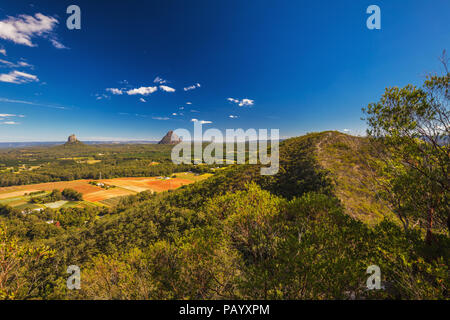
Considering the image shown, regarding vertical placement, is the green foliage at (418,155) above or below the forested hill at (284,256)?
above

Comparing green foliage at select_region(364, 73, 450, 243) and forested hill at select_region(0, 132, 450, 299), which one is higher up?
green foliage at select_region(364, 73, 450, 243)

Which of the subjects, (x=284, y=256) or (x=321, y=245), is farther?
(x=321, y=245)

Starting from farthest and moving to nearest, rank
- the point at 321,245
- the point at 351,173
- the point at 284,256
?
the point at 351,173 → the point at 321,245 → the point at 284,256

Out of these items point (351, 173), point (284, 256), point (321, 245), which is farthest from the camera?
point (351, 173)

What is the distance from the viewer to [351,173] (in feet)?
103

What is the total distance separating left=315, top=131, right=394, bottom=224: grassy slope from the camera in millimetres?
22297

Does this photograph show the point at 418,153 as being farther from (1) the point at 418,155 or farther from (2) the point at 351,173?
(2) the point at 351,173

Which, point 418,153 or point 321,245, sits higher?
point 418,153

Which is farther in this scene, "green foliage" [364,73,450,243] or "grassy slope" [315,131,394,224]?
"grassy slope" [315,131,394,224]

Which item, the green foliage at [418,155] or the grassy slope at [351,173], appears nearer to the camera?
the green foliage at [418,155]

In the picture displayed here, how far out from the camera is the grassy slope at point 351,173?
2230 cm

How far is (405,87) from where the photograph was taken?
31.4 feet

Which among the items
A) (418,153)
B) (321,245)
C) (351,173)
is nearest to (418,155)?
(418,153)

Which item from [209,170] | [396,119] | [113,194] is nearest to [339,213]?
[396,119]
